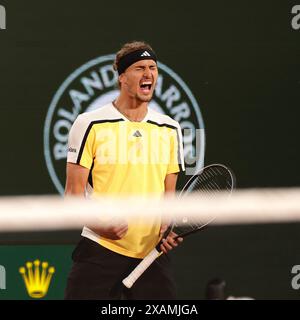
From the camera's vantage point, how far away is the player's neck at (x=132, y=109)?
5.01 metres

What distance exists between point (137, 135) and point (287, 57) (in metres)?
0.86

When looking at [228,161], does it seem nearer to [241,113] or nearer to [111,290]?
[241,113]

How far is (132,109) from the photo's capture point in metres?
5.01

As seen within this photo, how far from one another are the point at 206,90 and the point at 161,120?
35 cm

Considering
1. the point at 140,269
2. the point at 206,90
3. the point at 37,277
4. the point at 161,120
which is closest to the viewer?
the point at 140,269

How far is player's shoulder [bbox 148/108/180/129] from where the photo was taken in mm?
5070

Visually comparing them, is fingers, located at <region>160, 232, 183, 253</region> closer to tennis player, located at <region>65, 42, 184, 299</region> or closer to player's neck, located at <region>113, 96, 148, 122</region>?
tennis player, located at <region>65, 42, 184, 299</region>

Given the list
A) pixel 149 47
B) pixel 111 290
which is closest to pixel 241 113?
pixel 149 47

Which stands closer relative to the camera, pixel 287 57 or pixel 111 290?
pixel 111 290

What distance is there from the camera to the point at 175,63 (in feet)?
17.4

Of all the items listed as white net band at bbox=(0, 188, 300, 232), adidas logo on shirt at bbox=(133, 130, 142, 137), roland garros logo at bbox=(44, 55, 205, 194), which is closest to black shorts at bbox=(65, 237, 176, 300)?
white net band at bbox=(0, 188, 300, 232)

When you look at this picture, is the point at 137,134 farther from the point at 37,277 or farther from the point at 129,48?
the point at 37,277

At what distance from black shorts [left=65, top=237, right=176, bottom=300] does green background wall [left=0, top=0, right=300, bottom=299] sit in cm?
18

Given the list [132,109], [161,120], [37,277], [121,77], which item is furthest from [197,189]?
[37,277]
